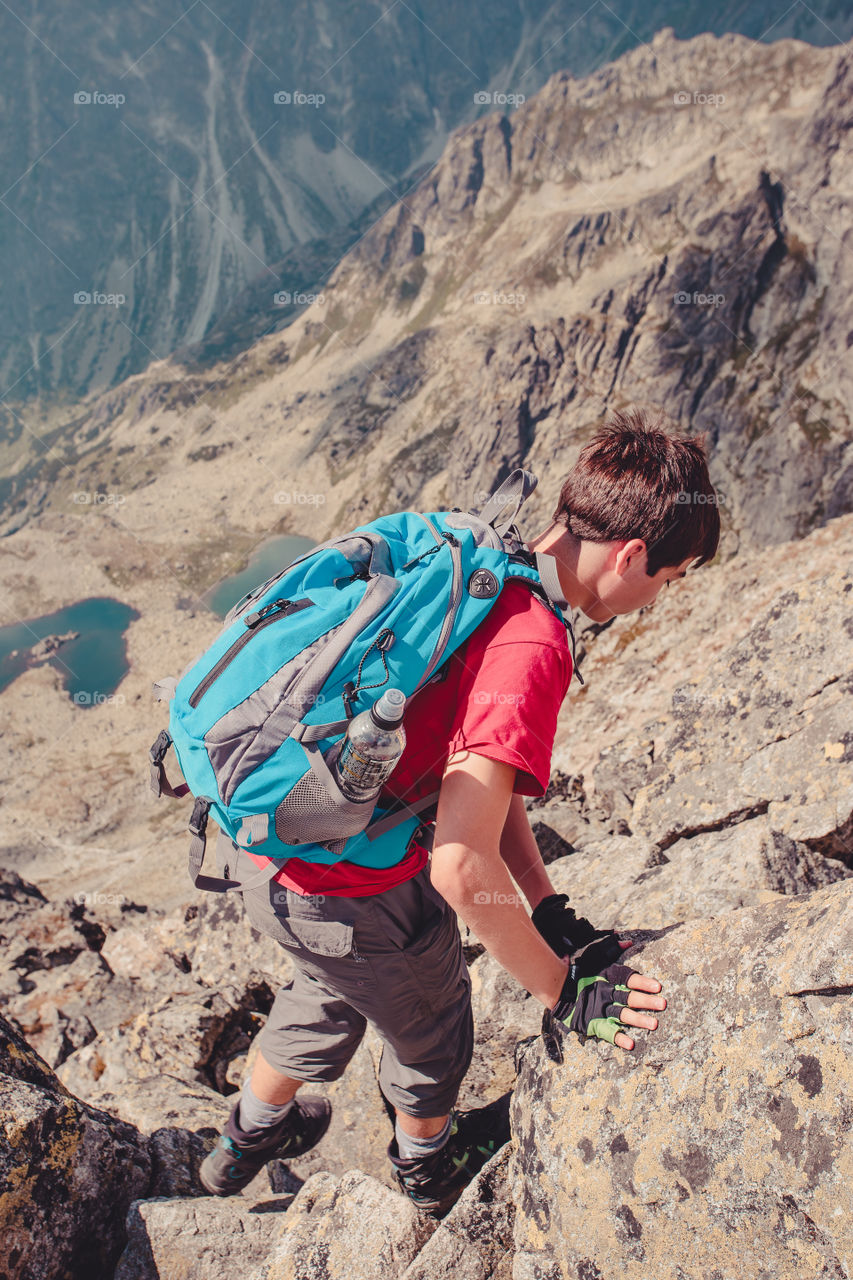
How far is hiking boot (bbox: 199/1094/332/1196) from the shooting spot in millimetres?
5129

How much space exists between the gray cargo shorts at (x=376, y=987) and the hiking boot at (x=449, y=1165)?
0.52 metres

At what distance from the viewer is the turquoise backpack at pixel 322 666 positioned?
10.4 feet

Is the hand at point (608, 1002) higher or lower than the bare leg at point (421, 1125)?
higher

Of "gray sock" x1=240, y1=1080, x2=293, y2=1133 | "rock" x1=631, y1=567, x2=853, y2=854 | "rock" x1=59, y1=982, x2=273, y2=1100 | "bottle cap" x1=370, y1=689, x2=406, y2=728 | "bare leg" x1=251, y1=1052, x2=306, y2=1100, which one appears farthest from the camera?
"rock" x1=59, y1=982, x2=273, y2=1100

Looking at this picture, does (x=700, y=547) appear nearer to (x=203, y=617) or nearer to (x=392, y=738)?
(x=392, y=738)

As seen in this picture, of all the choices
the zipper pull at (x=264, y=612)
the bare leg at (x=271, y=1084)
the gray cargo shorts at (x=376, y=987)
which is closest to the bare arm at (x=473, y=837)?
the gray cargo shorts at (x=376, y=987)

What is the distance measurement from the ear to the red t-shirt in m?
0.52

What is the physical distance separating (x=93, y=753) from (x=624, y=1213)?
346ft

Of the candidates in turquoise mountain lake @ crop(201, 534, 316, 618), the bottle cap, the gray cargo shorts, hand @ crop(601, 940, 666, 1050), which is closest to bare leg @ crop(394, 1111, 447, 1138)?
the gray cargo shorts

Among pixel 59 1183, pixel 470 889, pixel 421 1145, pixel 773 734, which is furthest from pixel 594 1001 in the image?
pixel 773 734

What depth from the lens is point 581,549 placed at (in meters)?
3.64

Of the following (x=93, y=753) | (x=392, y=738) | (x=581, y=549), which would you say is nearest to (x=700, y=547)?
(x=581, y=549)

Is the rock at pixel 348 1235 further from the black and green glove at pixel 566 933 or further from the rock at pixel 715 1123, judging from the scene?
the black and green glove at pixel 566 933

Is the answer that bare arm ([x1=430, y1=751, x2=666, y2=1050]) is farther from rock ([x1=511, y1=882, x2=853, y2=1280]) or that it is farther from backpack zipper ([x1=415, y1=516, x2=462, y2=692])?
rock ([x1=511, y1=882, x2=853, y2=1280])
